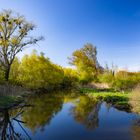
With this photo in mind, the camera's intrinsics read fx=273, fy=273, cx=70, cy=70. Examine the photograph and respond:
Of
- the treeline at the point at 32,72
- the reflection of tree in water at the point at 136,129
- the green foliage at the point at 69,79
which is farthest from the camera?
the green foliage at the point at 69,79

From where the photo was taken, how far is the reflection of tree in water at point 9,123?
16028 mm

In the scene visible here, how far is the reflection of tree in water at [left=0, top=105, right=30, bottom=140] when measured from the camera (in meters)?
16.0

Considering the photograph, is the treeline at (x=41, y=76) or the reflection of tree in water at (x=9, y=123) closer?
the reflection of tree in water at (x=9, y=123)

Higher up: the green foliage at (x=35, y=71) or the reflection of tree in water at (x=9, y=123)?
the green foliage at (x=35, y=71)

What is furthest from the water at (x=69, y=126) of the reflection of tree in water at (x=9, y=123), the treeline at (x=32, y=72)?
the treeline at (x=32, y=72)

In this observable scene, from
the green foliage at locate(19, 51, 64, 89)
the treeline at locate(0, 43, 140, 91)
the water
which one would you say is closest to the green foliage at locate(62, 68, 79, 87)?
the treeline at locate(0, 43, 140, 91)

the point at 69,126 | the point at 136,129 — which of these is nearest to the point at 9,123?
the point at 69,126

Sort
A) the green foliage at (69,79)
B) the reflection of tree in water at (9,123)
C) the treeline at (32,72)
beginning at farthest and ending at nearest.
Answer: the green foliage at (69,79)
the treeline at (32,72)
the reflection of tree in water at (9,123)

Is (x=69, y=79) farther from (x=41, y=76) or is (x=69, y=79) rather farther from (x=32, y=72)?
(x=32, y=72)

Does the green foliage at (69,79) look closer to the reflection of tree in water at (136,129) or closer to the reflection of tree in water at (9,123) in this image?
the reflection of tree in water at (9,123)

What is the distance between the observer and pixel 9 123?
779 inches

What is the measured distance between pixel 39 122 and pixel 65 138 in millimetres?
5369

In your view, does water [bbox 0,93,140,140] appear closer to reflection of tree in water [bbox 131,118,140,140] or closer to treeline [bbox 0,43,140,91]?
reflection of tree in water [bbox 131,118,140,140]

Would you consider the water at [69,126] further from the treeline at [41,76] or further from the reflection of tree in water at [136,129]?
the treeline at [41,76]
